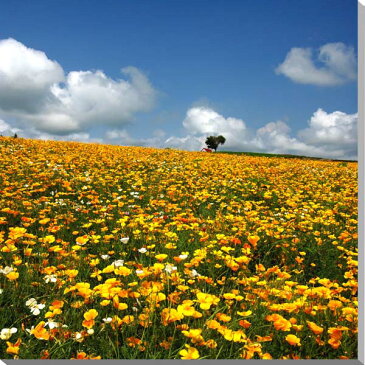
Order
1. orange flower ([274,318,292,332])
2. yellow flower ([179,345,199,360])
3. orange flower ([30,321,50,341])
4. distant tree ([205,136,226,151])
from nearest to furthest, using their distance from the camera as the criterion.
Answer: yellow flower ([179,345,199,360]), orange flower ([30,321,50,341]), orange flower ([274,318,292,332]), distant tree ([205,136,226,151])

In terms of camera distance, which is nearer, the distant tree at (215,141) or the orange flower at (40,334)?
the orange flower at (40,334)

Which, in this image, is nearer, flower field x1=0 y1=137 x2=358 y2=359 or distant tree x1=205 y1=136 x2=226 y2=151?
flower field x1=0 y1=137 x2=358 y2=359

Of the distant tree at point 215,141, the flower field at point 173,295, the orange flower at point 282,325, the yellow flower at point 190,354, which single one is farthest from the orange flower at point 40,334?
the distant tree at point 215,141

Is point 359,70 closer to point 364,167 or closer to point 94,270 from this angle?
point 364,167

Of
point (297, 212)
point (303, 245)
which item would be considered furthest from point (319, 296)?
point (297, 212)

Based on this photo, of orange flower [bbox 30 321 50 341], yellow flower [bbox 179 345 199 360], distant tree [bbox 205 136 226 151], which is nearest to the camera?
yellow flower [bbox 179 345 199 360]

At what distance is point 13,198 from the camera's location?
4.41 meters

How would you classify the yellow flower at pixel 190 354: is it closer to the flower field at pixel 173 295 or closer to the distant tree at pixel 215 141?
the flower field at pixel 173 295

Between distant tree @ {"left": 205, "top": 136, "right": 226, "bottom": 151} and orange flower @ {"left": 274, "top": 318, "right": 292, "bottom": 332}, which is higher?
distant tree @ {"left": 205, "top": 136, "right": 226, "bottom": 151}

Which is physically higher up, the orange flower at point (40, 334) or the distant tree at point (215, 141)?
the distant tree at point (215, 141)

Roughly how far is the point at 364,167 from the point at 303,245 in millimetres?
1663

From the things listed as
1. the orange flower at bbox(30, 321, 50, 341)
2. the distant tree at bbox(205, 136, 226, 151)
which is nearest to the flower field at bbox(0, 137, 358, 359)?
the orange flower at bbox(30, 321, 50, 341)

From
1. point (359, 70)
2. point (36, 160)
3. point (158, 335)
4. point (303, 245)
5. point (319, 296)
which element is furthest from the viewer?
point (36, 160)

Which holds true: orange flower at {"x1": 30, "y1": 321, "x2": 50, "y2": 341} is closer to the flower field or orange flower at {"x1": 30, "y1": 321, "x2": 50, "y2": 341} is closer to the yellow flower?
the flower field
